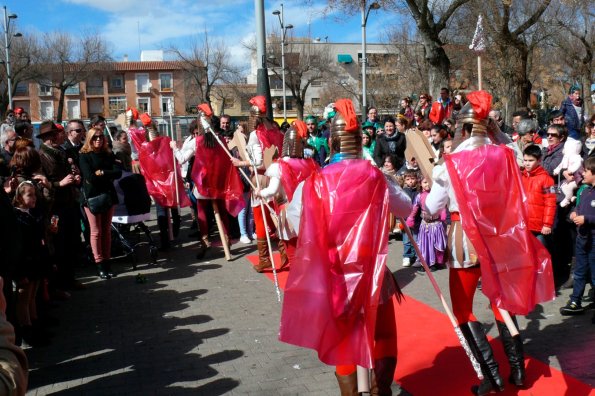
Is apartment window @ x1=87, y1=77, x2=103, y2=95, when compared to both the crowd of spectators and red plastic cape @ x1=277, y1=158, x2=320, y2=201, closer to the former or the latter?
the crowd of spectators

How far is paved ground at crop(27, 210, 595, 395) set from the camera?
14.9ft

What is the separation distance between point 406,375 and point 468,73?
36.2 meters

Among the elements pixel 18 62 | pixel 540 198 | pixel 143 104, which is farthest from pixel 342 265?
pixel 143 104

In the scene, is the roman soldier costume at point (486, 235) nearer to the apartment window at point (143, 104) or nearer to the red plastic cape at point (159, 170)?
the red plastic cape at point (159, 170)

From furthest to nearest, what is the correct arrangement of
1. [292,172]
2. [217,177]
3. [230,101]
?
[230,101] → [217,177] → [292,172]

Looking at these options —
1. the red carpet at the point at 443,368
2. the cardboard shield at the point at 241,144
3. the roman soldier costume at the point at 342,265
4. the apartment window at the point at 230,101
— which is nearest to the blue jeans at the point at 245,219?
the cardboard shield at the point at 241,144

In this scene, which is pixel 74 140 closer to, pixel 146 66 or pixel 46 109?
pixel 46 109

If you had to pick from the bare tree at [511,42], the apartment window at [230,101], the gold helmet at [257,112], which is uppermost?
the apartment window at [230,101]

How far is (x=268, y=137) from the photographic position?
8.62 metres

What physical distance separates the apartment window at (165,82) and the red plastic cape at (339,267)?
248ft

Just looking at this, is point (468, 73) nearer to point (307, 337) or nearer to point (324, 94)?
point (324, 94)

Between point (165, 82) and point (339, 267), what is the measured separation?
251ft

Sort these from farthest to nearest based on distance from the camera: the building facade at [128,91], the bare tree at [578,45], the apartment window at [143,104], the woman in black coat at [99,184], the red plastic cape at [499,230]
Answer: the apartment window at [143,104] < the building facade at [128,91] < the bare tree at [578,45] < the woman in black coat at [99,184] < the red plastic cape at [499,230]

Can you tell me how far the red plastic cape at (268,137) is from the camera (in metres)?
8.49
